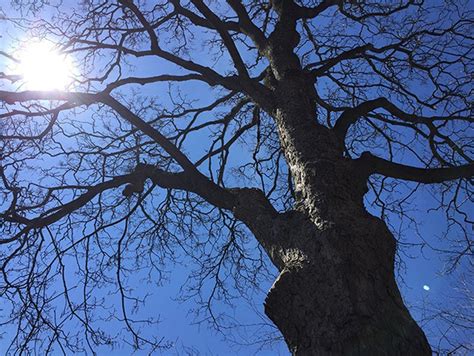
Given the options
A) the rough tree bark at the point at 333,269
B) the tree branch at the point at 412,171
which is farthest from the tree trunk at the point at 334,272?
the tree branch at the point at 412,171

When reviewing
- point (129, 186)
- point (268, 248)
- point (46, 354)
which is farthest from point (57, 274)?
point (268, 248)

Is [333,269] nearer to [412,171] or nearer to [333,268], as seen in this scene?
[333,268]

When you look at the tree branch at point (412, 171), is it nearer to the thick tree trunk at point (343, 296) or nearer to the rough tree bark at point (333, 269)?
the rough tree bark at point (333, 269)

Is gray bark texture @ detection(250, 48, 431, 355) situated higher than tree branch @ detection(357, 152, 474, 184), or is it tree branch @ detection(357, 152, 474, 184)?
tree branch @ detection(357, 152, 474, 184)

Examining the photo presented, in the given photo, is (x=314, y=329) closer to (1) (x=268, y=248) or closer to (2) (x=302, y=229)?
(2) (x=302, y=229)

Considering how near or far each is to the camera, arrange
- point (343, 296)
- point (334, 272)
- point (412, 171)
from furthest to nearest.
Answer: point (412, 171)
point (334, 272)
point (343, 296)

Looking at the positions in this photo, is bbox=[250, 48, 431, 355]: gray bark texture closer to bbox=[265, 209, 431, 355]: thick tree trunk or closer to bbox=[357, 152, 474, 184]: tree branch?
bbox=[265, 209, 431, 355]: thick tree trunk

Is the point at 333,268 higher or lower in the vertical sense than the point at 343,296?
higher

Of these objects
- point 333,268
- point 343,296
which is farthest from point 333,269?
point 343,296

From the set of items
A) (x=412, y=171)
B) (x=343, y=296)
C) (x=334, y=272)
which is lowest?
(x=343, y=296)

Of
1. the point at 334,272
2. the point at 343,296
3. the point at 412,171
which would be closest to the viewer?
the point at 343,296

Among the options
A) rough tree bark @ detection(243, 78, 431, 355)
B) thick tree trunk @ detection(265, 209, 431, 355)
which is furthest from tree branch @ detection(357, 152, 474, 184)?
thick tree trunk @ detection(265, 209, 431, 355)

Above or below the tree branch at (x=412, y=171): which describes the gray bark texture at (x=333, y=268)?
below

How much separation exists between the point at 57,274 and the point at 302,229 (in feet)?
9.37
